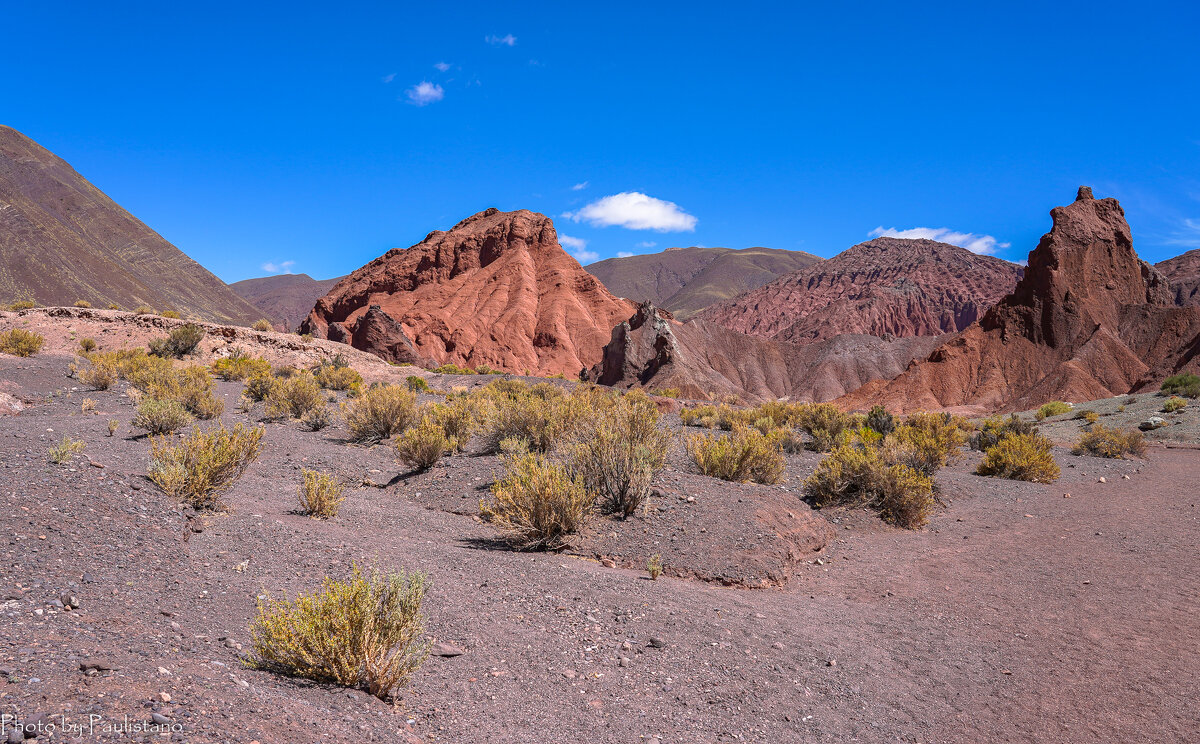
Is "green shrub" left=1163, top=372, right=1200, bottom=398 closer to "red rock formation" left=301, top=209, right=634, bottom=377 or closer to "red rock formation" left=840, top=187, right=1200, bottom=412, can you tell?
"red rock formation" left=840, top=187, right=1200, bottom=412

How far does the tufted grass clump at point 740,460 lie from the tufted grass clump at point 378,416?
6126 millimetres

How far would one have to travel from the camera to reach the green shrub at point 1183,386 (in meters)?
28.8

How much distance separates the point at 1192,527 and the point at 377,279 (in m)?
66.1

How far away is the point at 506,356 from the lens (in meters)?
52.2

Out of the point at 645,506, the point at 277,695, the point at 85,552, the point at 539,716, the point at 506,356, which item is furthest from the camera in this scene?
the point at 506,356

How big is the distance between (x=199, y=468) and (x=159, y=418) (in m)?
4.70

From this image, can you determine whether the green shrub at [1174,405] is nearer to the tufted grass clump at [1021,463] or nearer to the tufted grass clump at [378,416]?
the tufted grass clump at [1021,463]

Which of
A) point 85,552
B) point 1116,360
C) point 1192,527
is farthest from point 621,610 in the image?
point 1116,360

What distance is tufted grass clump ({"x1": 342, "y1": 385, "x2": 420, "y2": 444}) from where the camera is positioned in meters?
12.0

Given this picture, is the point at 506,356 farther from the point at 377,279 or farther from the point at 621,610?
the point at 621,610

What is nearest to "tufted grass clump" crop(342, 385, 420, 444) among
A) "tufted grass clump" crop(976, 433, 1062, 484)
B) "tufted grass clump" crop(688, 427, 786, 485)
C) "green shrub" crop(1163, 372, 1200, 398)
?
"tufted grass clump" crop(688, 427, 786, 485)

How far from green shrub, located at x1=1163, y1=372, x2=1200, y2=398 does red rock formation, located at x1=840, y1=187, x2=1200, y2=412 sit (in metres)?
10.7

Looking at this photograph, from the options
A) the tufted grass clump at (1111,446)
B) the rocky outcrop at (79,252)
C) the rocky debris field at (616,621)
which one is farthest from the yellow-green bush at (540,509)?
the rocky outcrop at (79,252)

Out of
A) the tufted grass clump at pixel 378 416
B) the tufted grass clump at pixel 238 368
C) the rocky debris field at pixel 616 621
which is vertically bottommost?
the rocky debris field at pixel 616 621
